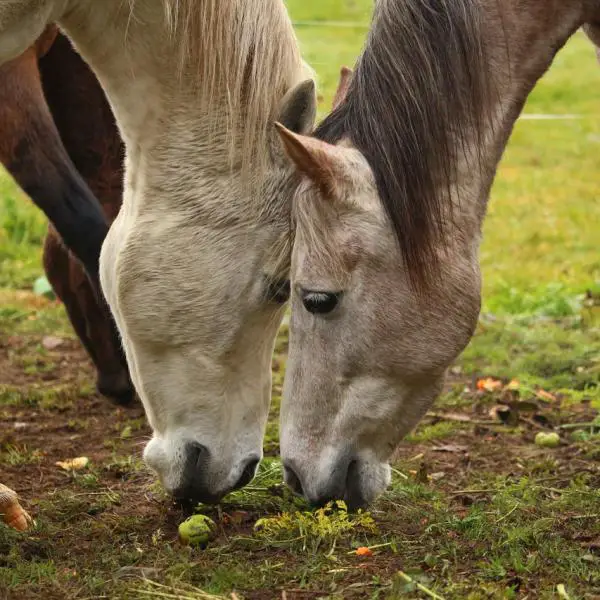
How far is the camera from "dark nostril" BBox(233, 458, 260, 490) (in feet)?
11.3

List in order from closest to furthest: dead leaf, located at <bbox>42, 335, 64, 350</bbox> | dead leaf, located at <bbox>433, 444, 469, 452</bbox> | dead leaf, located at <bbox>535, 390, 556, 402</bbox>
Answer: dead leaf, located at <bbox>433, 444, 469, 452</bbox> → dead leaf, located at <bbox>535, 390, 556, 402</bbox> → dead leaf, located at <bbox>42, 335, 64, 350</bbox>

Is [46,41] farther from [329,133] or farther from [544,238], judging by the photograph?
[544,238]

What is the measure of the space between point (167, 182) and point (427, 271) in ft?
3.03

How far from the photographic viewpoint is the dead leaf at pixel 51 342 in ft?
19.9

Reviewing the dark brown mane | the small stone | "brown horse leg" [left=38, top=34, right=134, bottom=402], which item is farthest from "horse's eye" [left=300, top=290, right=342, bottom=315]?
"brown horse leg" [left=38, top=34, right=134, bottom=402]

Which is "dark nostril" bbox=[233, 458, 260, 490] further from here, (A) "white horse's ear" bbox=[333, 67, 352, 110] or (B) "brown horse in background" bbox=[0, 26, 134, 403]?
(B) "brown horse in background" bbox=[0, 26, 134, 403]

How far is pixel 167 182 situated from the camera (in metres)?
3.47

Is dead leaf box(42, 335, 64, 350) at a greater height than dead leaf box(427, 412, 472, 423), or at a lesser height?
lesser

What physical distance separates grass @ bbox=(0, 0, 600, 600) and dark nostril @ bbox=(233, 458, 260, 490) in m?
0.13

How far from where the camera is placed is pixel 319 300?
10.1 ft

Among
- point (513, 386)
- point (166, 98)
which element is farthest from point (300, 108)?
point (513, 386)

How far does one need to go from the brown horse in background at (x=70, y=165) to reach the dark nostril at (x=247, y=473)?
A: 51.2 inches

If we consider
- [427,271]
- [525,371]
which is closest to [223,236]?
[427,271]

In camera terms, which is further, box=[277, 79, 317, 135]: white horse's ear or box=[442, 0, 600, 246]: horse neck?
box=[277, 79, 317, 135]: white horse's ear
